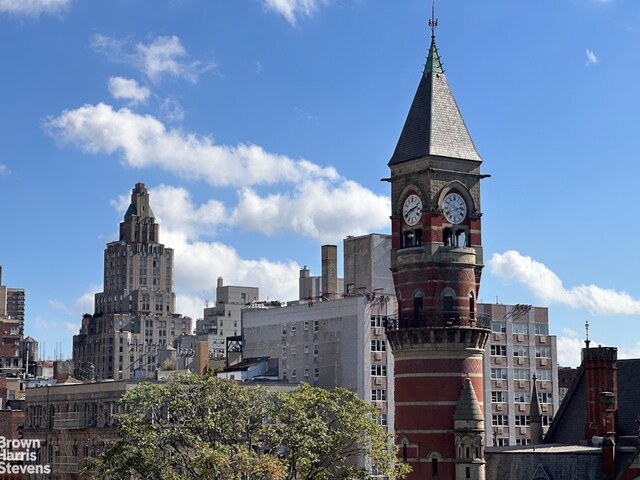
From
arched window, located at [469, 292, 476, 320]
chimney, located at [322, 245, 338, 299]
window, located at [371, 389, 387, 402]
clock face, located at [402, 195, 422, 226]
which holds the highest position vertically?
chimney, located at [322, 245, 338, 299]

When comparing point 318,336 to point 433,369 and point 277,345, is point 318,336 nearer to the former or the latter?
point 277,345

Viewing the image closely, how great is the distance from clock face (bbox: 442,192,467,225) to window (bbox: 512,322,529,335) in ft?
211

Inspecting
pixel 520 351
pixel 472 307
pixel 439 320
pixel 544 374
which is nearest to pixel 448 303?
pixel 439 320

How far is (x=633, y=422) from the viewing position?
87188 millimetres

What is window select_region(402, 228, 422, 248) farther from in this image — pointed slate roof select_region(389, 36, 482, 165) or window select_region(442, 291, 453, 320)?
pointed slate roof select_region(389, 36, 482, 165)

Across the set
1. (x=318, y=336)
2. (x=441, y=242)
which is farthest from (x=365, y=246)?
(x=441, y=242)

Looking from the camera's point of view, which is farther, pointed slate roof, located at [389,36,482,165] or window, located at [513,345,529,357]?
window, located at [513,345,529,357]

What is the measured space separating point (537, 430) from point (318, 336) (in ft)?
138

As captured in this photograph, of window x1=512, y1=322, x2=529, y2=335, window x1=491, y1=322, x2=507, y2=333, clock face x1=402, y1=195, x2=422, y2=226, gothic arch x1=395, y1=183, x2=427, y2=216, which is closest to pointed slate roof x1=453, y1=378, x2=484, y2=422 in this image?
clock face x1=402, y1=195, x2=422, y2=226

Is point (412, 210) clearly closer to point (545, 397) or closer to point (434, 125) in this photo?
point (434, 125)

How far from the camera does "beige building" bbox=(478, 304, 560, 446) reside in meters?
143

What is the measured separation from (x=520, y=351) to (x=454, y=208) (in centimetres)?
6584

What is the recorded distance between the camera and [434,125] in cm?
8662

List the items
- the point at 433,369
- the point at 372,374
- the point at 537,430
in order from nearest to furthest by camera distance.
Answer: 1. the point at 433,369
2. the point at 537,430
3. the point at 372,374
